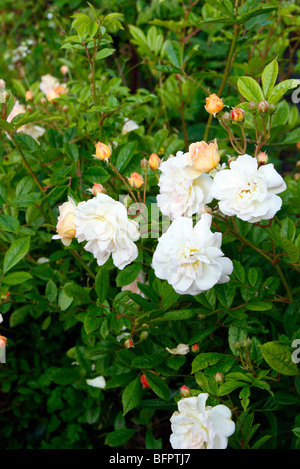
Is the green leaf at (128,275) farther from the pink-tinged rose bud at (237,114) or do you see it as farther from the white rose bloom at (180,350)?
the pink-tinged rose bud at (237,114)

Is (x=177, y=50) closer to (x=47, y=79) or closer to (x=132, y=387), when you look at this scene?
(x=47, y=79)

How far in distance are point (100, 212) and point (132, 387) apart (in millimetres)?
429

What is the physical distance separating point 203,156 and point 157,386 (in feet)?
1.64

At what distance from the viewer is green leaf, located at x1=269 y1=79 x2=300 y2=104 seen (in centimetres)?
81

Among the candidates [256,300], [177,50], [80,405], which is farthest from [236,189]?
[80,405]

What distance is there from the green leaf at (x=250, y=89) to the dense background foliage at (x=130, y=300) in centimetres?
13

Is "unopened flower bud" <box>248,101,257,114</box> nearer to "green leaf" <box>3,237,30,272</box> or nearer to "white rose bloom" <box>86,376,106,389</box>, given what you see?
"green leaf" <box>3,237,30,272</box>

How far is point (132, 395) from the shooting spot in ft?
3.25

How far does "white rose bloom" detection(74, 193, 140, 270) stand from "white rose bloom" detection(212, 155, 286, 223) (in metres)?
0.15

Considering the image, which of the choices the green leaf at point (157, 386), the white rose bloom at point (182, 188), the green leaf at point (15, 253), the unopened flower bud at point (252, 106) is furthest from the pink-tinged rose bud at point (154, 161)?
the green leaf at point (157, 386)

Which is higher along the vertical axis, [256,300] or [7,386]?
[256,300]

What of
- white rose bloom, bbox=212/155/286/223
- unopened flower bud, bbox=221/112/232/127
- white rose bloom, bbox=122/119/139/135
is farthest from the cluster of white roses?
white rose bloom, bbox=122/119/139/135

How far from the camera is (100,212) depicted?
2.52 ft

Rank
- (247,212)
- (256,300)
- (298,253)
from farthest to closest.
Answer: (256,300) < (298,253) < (247,212)
